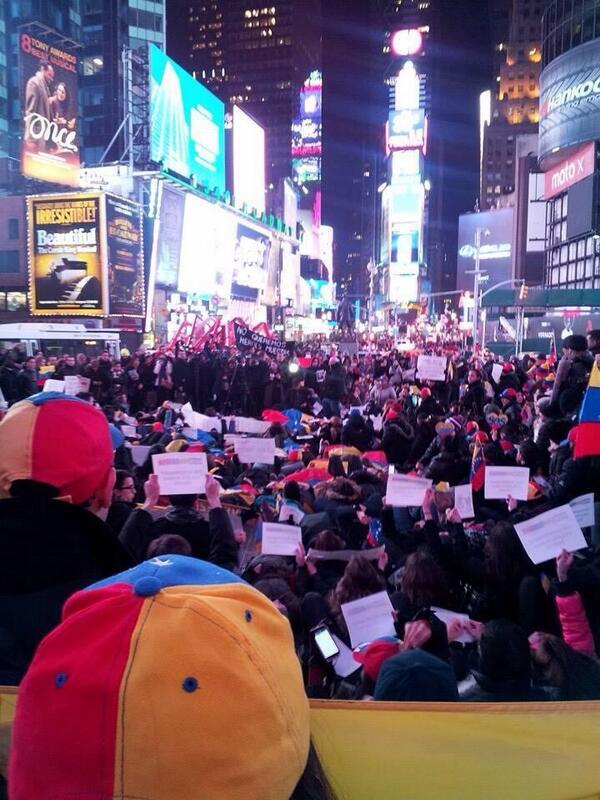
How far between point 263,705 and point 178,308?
4897cm

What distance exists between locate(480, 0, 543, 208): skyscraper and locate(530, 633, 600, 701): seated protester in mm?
120281

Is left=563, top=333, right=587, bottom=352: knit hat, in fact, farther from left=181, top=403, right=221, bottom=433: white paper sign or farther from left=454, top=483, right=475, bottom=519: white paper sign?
left=181, top=403, right=221, bottom=433: white paper sign

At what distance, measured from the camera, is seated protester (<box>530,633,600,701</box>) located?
10.3ft

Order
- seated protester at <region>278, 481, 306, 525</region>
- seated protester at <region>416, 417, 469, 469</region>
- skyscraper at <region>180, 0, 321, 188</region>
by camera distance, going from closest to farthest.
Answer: seated protester at <region>278, 481, 306, 525</region>
seated protester at <region>416, 417, 469, 469</region>
skyscraper at <region>180, 0, 321, 188</region>

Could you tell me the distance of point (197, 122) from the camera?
53.1m

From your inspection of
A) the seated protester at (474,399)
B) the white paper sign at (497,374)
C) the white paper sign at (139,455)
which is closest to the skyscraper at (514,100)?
the white paper sign at (497,374)

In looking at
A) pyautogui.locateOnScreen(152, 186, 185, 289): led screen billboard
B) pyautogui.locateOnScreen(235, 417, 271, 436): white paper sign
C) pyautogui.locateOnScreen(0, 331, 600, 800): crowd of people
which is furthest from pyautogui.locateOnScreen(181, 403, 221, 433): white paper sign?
pyautogui.locateOnScreen(152, 186, 185, 289): led screen billboard

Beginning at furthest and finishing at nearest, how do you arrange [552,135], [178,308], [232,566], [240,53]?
[240,53]
[552,135]
[178,308]
[232,566]

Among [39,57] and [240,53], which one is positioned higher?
[240,53]

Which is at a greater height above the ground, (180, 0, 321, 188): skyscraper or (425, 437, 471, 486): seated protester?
(180, 0, 321, 188): skyscraper

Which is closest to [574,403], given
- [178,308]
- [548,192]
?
[178,308]

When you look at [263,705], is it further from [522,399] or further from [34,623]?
[522,399]

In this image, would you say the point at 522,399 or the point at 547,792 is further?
the point at 522,399

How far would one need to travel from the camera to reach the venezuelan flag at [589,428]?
571 centimetres
